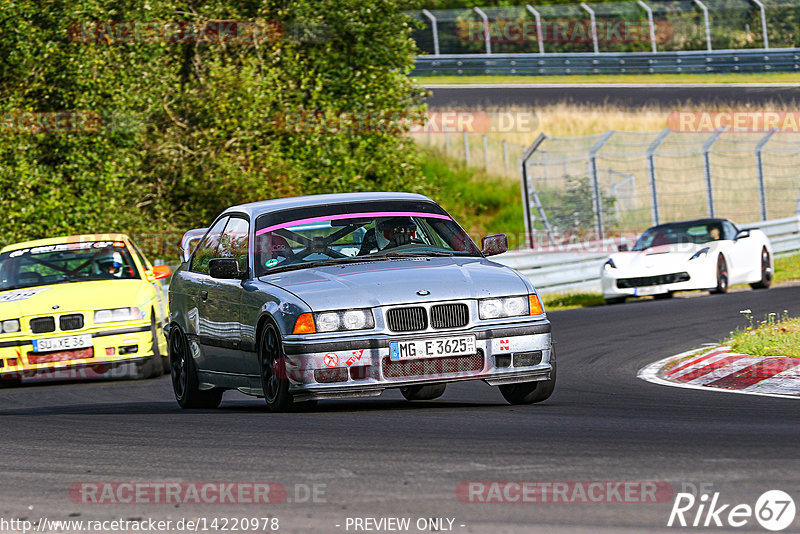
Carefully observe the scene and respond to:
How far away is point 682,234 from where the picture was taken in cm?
2216

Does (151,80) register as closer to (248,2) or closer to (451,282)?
(248,2)

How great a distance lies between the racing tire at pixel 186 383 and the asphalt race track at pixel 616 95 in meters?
32.7

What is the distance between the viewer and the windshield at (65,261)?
15.2 m

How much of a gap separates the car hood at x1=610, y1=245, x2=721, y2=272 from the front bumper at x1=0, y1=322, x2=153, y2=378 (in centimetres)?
930

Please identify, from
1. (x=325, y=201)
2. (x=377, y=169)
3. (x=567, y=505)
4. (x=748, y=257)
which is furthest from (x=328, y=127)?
(x=567, y=505)

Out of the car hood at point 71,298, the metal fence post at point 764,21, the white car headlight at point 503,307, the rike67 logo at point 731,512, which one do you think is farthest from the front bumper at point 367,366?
the metal fence post at point 764,21

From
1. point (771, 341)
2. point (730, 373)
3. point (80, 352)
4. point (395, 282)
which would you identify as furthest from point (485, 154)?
point (395, 282)

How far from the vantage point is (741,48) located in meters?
48.1

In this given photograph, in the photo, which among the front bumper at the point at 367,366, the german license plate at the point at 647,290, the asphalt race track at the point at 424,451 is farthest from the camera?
the german license plate at the point at 647,290

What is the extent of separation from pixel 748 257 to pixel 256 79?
10403 mm

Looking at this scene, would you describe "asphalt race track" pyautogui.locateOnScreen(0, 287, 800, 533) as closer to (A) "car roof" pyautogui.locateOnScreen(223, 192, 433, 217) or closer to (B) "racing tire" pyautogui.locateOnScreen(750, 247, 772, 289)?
(A) "car roof" pyautogui.locateOnScreen(223, 192, 433, 217)

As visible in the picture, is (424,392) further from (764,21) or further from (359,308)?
(764,21)

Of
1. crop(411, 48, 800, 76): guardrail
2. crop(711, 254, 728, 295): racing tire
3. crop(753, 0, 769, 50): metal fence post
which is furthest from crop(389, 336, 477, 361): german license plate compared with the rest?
crop(411, 48, 800, 76): guardrail

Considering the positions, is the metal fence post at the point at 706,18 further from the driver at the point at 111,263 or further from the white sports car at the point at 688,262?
the driver at the point at 111,263
